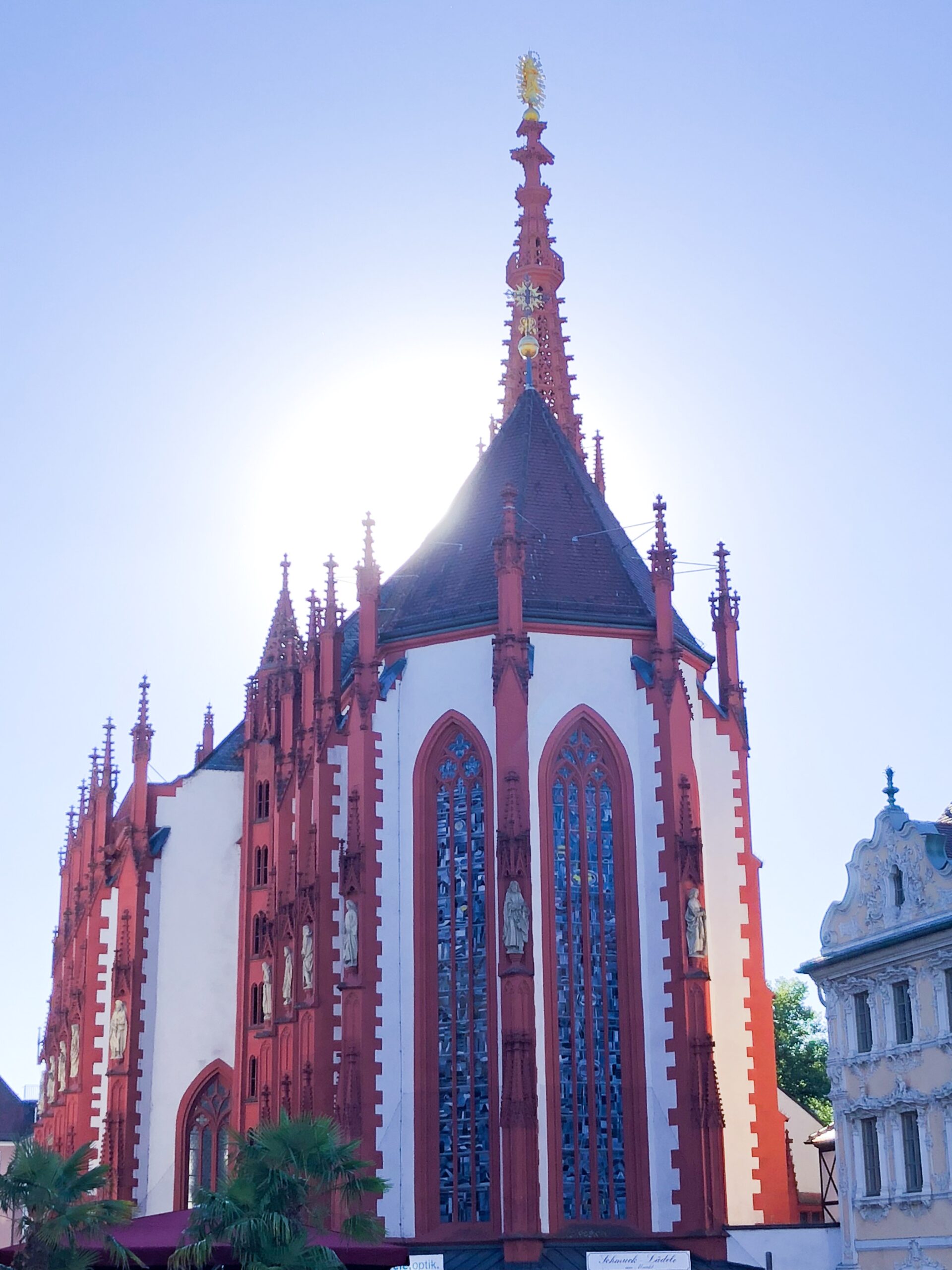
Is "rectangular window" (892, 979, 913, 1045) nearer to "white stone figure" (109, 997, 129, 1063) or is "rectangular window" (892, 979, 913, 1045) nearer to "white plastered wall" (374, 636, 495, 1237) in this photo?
"white plastered wall" (374, 636, 495, 1237)

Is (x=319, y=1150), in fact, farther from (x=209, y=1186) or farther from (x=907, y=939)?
(x=209, y=1186)

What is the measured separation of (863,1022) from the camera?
131 feet

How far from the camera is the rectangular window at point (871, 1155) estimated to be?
3878 centimetres

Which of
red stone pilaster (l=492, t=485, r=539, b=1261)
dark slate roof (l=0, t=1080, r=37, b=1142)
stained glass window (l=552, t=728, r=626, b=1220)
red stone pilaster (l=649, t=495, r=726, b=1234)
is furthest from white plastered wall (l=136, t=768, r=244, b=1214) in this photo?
dark slate roof (l=0, t=1080, r=37, b=1142)

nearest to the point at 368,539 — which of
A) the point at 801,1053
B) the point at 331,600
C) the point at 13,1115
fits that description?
the point at 331,600

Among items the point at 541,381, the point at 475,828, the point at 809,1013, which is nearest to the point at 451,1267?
the point at 475,828

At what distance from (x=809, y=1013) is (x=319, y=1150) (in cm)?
4318

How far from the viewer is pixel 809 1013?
70875 mm

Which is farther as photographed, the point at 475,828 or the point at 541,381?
the point at 541,381

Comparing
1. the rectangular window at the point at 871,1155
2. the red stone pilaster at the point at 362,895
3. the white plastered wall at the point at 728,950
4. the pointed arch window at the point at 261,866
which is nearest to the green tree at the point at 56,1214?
the red stone pilaster at the point at 362,895

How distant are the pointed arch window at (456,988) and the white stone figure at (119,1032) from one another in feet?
38.6

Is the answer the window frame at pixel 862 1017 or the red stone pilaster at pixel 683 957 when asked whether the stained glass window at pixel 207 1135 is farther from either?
the window frame at pixel 862 1017

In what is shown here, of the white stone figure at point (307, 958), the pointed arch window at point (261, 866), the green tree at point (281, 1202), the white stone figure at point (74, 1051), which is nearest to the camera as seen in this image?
the green tree at point (281, 1202)

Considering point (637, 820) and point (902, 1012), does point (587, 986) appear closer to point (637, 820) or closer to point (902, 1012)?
point (637, 820)
